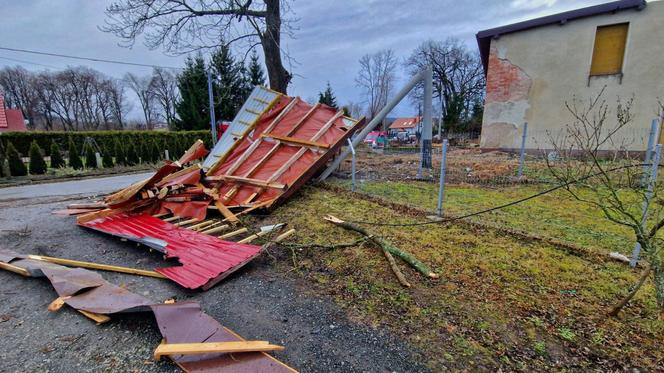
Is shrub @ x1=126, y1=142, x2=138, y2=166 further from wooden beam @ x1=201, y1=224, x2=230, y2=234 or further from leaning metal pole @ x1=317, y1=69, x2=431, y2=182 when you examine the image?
wooden beam @ x1=201, y1=224, x2=230, y2=234

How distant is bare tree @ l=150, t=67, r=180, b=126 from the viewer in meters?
44.5

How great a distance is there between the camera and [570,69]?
12078 millimetres

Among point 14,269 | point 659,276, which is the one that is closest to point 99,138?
point 14,269

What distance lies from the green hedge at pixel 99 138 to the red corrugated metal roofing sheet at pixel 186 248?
534 inches

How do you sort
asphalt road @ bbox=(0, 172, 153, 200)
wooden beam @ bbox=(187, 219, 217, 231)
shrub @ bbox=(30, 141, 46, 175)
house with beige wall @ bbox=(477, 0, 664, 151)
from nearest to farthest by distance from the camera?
wooden beam @ bbox=(187, 219, 217, 231)
asphalt road @ bbox=(0, 172, 153, 200)
house with beige wall @ bbox=(477, 0, 664, 151)
shrub @ bbox=(30, 141, 46, 175)

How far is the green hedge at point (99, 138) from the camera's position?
16527mm

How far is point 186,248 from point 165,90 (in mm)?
51139

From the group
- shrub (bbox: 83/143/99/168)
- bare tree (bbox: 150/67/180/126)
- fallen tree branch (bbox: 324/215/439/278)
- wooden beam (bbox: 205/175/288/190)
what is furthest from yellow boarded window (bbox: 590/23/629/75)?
bare tree (bbox: 150/67/180/126)

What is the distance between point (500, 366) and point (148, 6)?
1357 cm

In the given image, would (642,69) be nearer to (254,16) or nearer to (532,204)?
(532,204)

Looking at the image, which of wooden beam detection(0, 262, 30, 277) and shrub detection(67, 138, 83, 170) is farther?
shrub detection(67, 138, 83, 170)

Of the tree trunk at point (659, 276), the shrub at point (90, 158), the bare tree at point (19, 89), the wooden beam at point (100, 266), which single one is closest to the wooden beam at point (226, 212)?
the wooden beam at point (100, 266)

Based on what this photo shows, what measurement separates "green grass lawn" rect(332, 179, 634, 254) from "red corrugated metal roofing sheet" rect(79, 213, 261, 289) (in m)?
3.40

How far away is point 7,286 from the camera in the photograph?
3.03 meters
